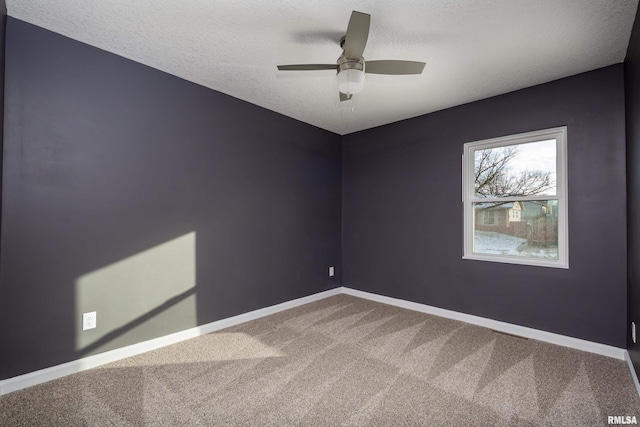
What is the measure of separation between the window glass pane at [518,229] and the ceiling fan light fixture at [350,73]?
87.3 inches

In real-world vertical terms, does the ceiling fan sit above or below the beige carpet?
above

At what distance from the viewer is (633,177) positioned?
85.7 inches

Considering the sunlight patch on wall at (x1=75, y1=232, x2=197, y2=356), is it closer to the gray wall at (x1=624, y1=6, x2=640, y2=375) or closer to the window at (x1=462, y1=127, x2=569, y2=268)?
the window at (x1=462, y1=127, x2=569, y2=268)

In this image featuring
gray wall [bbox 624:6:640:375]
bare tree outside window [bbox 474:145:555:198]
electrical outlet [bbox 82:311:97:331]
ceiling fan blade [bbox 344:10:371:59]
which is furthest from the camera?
bare tree outside window [bbox 474:145:555:198]

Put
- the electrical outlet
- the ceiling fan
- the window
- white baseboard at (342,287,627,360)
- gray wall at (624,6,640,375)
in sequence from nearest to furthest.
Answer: the ceiling fan < gray wall at (624,6,640,375) < the electrical outlet < white baseboard at (342,287,627,360) < the window

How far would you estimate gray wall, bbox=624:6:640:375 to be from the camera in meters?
1.99

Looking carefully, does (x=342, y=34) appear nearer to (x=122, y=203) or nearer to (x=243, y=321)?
(x=122, y=203)

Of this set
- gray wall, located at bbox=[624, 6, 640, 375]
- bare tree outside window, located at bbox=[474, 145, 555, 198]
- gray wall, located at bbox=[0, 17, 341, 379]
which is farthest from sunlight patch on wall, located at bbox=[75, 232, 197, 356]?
gray wall, located at bbox=[624, 6, 640, 375]

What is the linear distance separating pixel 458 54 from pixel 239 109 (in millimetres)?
2251

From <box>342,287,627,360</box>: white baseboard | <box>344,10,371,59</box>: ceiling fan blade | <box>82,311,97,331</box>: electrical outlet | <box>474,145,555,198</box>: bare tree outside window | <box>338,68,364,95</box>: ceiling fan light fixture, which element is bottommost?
<box>342,287,627,360</box>: white baseboard

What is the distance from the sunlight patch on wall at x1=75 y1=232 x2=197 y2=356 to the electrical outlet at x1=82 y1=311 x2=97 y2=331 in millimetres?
24

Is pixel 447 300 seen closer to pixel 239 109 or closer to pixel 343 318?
pixel 343 318

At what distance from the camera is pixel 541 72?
2680 millimetres

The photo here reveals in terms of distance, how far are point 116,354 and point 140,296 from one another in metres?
0.47
